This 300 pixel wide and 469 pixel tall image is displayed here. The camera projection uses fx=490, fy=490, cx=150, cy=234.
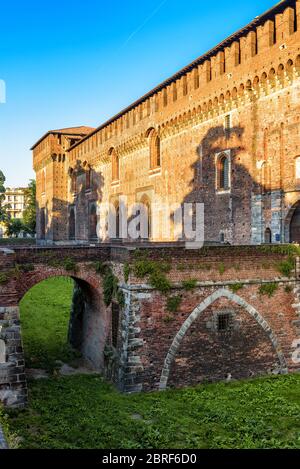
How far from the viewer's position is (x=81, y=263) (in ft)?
43.8

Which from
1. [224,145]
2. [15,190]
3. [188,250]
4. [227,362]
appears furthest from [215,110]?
[15,190]

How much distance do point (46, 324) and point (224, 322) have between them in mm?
8575

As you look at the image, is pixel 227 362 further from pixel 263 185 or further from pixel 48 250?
pixel 263 185

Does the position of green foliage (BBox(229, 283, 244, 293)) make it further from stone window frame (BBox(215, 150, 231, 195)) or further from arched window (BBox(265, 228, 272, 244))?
stone window frame (BBox(215, 150, 231, 195))

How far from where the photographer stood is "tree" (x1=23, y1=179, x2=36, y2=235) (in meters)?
57.7

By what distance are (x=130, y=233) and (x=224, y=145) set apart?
40.9ft

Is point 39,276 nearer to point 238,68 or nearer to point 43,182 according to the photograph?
point 238,68

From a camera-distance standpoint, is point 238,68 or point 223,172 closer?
point 238,68

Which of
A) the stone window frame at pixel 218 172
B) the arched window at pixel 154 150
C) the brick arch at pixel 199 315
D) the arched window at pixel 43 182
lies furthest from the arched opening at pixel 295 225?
the arched window at pixel 43 182

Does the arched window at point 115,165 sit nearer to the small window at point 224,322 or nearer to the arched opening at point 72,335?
the arched opening at point 72,335

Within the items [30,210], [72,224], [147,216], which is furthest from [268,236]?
[30,210]

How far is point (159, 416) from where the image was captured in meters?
10.5

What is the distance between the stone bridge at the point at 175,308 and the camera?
12.1 metres

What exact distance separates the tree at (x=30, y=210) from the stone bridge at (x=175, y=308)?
45.3 meters
